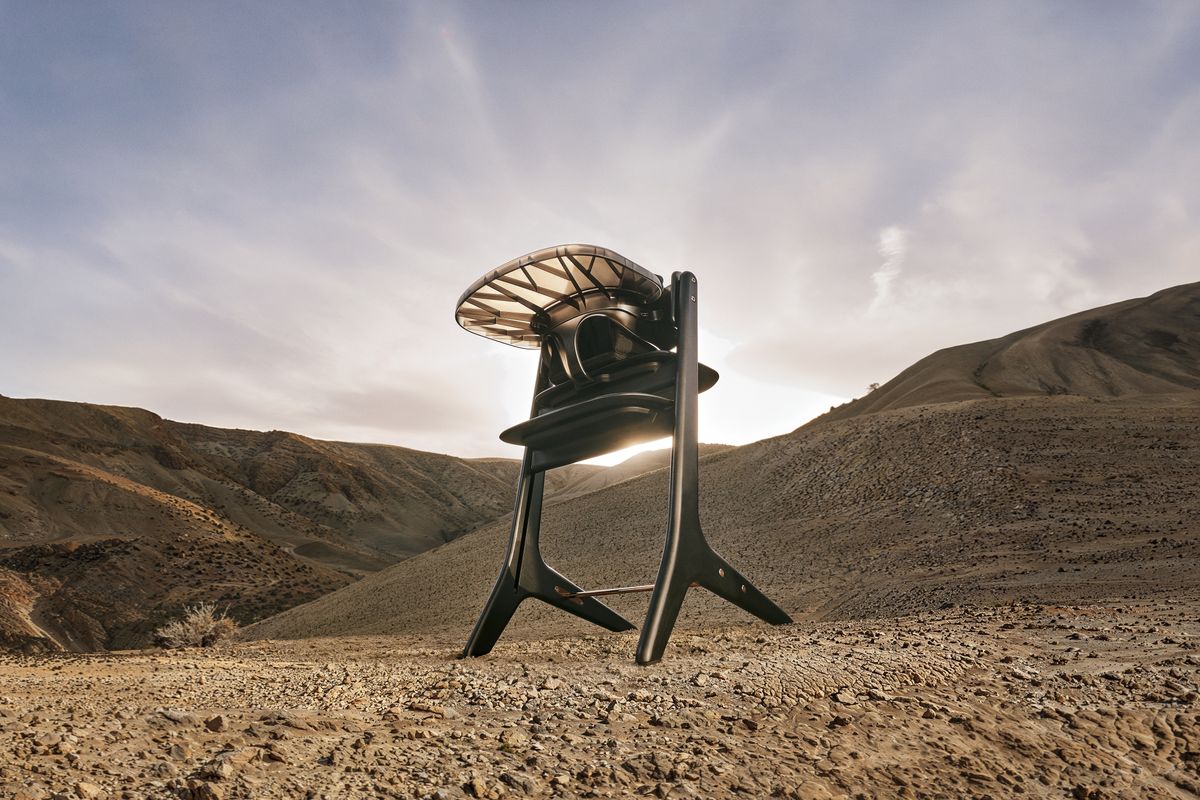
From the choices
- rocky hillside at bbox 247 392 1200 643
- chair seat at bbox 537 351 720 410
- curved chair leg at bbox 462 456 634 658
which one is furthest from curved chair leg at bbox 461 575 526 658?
rocky hillside at bbox 247 392 1200 643

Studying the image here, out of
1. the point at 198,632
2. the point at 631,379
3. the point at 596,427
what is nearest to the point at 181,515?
the point at 198,632

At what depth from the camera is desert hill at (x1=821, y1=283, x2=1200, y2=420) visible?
50312 mm

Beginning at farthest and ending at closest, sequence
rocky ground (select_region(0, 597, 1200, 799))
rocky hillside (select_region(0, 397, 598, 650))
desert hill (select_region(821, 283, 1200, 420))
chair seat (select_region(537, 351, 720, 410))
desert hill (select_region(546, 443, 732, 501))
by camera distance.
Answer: desert hill (select_region(546, 443, 732, 501))
desert hill (select_region(821, 283, 1200, 420))
rocky hillside (select_region(0, 397, 598, 650))
chair seat (select_region(537, 351, 720, 410))
rocky ground (select_region(0, 597, 1200, 799))

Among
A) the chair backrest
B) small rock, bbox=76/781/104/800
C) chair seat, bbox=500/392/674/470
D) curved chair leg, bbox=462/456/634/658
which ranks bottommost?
small rock, bbox=76/781/104/800

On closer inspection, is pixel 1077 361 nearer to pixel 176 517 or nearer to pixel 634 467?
pixel 634 467

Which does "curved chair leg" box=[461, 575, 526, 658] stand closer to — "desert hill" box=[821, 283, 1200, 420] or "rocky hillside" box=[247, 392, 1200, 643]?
"rocky hillside" box=[247, 392, 1200, 643]

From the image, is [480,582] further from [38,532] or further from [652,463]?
[652,463]

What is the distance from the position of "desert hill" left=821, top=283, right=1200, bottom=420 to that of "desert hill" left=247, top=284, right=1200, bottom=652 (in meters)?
19.8

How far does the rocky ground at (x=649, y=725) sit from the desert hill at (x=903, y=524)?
20.7 ft

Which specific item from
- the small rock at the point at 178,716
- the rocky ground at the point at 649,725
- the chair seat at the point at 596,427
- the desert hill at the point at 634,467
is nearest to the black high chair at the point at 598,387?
the chair seat at the point at 596,427

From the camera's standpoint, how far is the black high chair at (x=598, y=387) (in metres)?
7.45

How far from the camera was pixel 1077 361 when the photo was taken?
2191 inches

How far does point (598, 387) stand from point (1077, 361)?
58.7m

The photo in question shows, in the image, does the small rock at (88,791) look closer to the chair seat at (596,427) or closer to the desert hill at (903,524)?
the chair seat at (596,427)
